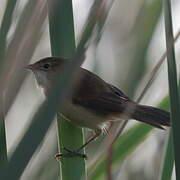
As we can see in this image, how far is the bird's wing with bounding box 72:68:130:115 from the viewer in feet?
7.67

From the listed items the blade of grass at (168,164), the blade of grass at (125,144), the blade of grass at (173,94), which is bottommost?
the blade of grass at (125,144)

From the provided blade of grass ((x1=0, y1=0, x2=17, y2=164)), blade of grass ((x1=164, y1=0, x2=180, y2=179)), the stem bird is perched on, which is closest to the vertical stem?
blade of grass ((x1=0, y1=0, x2=17, y2=164))

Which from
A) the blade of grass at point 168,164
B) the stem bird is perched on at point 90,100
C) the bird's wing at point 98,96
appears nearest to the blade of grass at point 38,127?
the blade of grass at point 168,164

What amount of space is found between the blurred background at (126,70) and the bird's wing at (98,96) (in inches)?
2.0

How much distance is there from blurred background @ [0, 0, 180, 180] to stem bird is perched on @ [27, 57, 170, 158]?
0.06m

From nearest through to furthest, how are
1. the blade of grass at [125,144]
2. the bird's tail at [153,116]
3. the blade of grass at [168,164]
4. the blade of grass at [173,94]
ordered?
the blade of grass at [173,94]
the blade of grass at [168,164]
the blade of grass at [125,144]
the bird's tail at [153,116]

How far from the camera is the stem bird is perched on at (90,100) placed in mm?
2307

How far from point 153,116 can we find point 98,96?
0.53m

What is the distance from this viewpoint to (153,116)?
204 cm

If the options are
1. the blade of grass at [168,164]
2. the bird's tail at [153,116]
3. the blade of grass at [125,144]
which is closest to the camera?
the blade of grass at [168,164]

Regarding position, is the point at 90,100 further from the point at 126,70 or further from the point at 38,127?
the point at 38,127

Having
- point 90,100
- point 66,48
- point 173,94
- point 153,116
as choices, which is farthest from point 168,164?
point 90,100

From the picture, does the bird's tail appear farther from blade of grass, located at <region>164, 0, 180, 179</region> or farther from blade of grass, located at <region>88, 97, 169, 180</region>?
blade of grass, located at <region>164, 0, 180, 179</region>

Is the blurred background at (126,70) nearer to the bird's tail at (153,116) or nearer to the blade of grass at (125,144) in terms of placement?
the bird's tail at (153,116)
